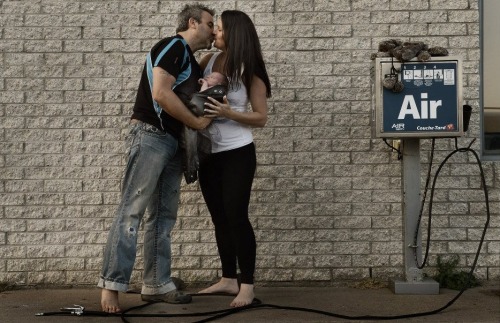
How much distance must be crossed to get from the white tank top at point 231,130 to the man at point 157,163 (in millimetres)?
152

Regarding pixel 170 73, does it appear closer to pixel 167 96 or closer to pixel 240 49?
pixel 167 96

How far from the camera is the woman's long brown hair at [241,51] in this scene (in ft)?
16.0

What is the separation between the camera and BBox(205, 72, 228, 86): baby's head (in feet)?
16.1

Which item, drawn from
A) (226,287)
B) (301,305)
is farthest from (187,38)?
(301,305)

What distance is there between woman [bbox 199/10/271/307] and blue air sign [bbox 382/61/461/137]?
34.2 inches

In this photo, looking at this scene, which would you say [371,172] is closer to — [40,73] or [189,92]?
[189,92]

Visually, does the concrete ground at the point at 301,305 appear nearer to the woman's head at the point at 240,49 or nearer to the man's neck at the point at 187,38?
the woman's head at the point at 240,49

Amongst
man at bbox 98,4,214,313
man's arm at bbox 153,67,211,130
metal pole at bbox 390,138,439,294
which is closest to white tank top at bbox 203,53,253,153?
man at bbox 98,4,214,313

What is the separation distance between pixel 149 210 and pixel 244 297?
89 centimetres

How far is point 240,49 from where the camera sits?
4.86 m

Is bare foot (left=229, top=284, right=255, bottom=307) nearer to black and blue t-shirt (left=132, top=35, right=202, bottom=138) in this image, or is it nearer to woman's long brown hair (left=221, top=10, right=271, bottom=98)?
black and blue t-shirt (left=132, top=35, right=202, bottom=138)

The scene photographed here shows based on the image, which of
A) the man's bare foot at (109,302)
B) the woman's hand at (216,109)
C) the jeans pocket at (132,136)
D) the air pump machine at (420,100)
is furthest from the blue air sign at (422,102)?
the man's bare foot at (109,302)

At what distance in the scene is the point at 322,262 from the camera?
18.9 feet

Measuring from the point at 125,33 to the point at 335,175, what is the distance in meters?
1.98
